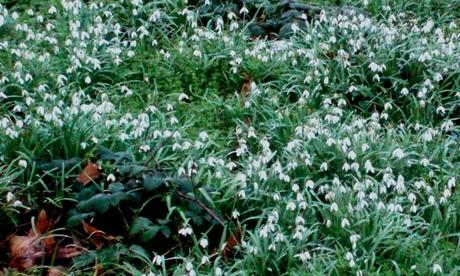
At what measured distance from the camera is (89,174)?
5105 mm

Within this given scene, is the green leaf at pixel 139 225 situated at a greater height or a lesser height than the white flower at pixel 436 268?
greater

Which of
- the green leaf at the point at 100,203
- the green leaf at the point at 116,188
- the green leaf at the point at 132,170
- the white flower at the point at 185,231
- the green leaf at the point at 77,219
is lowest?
the white flower at the point at 185,231

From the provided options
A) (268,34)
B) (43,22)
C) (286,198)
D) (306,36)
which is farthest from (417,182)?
(43,22)

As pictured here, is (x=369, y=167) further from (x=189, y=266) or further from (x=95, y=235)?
(x=95, y=235)

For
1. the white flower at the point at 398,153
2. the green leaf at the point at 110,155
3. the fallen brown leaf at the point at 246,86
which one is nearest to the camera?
the green leaf at the point at 110,155

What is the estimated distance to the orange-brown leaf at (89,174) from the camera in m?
5.07

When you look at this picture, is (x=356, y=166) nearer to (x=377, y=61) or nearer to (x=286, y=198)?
(x=286, y=198)

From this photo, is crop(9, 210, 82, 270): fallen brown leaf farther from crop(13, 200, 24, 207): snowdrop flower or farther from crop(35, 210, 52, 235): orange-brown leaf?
crop(13, 200, 24, 207): snowdrop flower

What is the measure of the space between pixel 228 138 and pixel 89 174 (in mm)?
1217

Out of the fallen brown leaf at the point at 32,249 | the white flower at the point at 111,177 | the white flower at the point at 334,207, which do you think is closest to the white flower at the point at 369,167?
the white flower at the point at 334,207

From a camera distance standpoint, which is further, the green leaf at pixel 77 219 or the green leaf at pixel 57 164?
the green leaf at pixel 57 164

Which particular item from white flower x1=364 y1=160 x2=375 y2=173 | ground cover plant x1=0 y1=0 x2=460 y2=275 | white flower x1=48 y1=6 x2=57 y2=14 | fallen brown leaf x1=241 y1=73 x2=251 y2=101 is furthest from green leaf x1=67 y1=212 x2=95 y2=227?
white flower x1=48 y1=6 x2=57 y2=14

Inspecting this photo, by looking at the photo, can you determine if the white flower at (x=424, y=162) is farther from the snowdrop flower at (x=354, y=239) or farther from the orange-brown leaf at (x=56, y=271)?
the orange-brown leaf at (x=56, y=271)

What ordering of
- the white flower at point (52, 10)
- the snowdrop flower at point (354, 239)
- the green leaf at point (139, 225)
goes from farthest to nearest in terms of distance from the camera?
the white flower at point (52, 10) → the green leaf at point (139, 225) → the snowdrop flower at point (354, 239)
